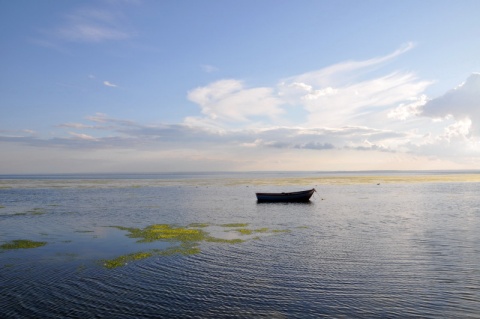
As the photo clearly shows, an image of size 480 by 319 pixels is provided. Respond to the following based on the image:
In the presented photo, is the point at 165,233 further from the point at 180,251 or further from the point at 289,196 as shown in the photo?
the point at 289,196

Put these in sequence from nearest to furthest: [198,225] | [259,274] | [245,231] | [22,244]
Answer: [259,274]
[22,244]
[245,231]
[198,225]

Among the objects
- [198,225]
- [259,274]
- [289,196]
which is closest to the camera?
[259,274]

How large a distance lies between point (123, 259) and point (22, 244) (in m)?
9.18

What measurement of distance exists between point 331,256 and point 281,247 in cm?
376

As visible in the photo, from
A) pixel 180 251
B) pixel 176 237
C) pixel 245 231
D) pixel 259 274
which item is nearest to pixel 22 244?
pixel 176 237

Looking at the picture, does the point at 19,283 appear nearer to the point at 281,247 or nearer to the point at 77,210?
the point at 281,247

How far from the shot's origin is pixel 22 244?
81.8ft

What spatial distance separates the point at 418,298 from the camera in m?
14.0

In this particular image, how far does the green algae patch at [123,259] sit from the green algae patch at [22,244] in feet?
24.1

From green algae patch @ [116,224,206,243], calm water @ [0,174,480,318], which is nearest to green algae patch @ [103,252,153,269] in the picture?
calm water @ [0,174,480,318]

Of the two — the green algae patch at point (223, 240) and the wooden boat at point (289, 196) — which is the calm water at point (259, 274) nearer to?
the green algae patch at point (223, 240)

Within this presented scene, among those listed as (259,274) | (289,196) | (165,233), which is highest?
(289,196)

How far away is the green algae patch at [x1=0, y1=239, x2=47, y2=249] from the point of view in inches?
949

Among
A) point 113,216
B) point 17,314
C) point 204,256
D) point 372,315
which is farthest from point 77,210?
point 372,315
